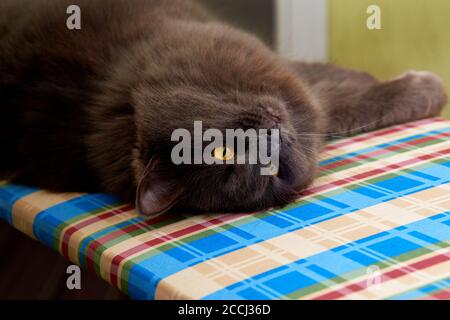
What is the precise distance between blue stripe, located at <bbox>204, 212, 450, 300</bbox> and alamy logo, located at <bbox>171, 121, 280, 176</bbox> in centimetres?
23

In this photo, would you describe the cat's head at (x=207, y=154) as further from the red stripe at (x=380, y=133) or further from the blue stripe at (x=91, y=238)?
the red stripe at (x=380, y=133)

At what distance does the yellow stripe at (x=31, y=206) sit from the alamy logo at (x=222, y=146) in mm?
326

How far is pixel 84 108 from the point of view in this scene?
4.28 ft

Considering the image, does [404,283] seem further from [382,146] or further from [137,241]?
[382,146]

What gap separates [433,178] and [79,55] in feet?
2.68

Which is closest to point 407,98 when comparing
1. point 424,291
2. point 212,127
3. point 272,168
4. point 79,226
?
point 272,168

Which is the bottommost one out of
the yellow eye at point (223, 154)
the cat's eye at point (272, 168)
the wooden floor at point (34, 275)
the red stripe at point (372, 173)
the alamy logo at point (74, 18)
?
the wooden floor at point (34, 275)

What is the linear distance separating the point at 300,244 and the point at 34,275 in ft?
4.08

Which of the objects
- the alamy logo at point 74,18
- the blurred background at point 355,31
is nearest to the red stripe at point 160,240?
the alamy logo at point 74,18

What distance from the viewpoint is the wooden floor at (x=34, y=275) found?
184cm

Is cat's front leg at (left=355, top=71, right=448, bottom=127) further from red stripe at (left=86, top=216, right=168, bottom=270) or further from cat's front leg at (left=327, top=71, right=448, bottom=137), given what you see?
red stripe at (left=86, top=216, right=168, bottom=270)

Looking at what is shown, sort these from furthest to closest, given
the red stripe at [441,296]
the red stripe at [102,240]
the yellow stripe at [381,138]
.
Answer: the yellow stripe at [381,138]
the red stripe at [102,240]
the red stripe at [441,296]

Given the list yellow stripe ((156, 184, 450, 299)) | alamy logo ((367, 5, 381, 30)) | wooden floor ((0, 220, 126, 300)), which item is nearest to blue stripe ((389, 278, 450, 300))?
yellow stripe ((156, 184, 450, 299))

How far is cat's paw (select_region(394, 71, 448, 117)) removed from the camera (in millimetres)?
1604
